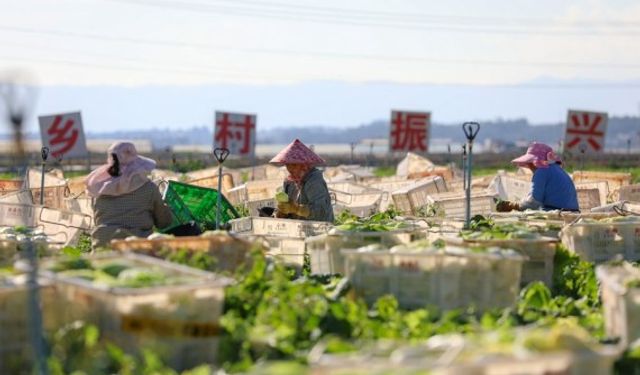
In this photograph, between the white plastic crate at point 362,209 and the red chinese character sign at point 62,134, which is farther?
the red chinese character sign at point 62,134

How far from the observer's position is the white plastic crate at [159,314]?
5992 mm

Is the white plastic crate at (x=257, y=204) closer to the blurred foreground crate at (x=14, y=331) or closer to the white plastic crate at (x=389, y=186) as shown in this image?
the white plastic crate at (x=389, y=186)

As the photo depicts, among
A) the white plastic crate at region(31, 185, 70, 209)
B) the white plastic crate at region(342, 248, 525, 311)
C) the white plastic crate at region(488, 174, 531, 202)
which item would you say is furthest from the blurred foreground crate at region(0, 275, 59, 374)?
the white plastic crate at region(488, 174, 531, 202)

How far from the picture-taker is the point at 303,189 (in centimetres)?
1210

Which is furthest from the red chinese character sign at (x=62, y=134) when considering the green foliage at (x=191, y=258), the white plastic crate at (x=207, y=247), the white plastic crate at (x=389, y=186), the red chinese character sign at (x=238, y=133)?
the green foliage at (x=191, y=258)

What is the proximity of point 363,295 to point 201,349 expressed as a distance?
1.67 meters

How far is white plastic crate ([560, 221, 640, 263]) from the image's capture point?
9922mm

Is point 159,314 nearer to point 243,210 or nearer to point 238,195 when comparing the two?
point 243,210

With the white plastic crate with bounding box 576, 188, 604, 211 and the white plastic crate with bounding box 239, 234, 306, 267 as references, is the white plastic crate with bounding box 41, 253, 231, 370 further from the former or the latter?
the white plastic crate with bounding box 576, 188, 604, 211

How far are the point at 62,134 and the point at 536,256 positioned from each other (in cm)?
1543

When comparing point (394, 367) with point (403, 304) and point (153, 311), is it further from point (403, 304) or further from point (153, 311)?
point (403, 304)

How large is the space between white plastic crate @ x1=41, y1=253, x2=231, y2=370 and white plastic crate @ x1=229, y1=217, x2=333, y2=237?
404 cm

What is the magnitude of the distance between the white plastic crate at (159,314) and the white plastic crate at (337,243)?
240 cm

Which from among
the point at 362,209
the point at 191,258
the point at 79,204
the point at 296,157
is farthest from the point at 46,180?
the point at 191,258
